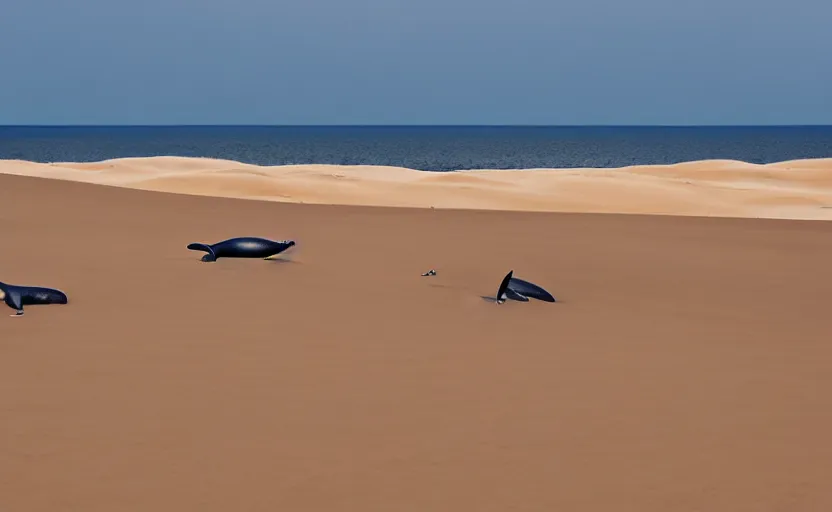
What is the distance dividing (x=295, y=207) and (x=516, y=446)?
14.4 m

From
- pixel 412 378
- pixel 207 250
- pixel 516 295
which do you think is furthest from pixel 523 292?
pixel 207 250

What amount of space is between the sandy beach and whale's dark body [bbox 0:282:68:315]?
161 mm

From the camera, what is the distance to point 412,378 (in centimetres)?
611

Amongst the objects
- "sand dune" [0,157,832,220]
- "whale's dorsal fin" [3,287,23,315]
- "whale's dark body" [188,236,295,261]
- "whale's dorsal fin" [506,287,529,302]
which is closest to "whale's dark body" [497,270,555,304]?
"whale's dorsal fin" [506,287,529,302]

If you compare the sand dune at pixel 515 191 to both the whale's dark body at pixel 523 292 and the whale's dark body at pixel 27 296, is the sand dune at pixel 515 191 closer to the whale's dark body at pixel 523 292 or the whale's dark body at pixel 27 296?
the whale's dark body at pixel 523 292

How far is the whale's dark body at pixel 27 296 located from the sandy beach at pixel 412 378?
0.16 m

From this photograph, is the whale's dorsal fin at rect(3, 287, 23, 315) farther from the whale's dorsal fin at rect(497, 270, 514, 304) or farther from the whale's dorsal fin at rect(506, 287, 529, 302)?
the whale's dorsal fin at rect(506, 287, 529, 302)

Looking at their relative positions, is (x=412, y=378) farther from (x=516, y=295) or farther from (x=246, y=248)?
(x=246, y=248)

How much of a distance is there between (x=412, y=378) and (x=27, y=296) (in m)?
3.79

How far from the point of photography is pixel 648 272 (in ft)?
36.7

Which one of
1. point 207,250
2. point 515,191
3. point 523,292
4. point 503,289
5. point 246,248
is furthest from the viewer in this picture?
point 515,191

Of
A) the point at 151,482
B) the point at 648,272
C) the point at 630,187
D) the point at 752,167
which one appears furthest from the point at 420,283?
the point at 752,167

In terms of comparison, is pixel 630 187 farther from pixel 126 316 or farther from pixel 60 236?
pixel 126 316

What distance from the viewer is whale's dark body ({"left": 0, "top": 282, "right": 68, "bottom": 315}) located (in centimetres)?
801
